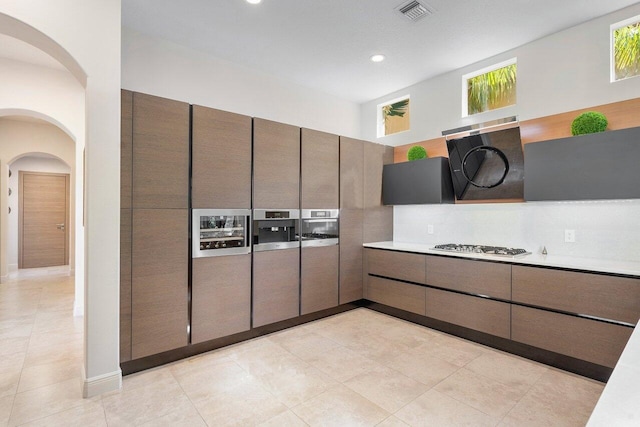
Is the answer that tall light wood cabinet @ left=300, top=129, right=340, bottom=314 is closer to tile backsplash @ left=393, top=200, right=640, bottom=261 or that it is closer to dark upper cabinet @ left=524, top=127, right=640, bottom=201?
tile backsplash @ left=393, top=200, right=640, bottom=261

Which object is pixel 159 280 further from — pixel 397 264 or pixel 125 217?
pixel 397 264

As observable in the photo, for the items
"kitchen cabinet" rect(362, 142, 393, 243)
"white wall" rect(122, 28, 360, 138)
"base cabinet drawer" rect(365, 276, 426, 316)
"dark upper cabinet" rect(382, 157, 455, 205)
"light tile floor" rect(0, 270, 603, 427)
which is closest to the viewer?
"light tile floor" rect(0, 270, 603, 427)

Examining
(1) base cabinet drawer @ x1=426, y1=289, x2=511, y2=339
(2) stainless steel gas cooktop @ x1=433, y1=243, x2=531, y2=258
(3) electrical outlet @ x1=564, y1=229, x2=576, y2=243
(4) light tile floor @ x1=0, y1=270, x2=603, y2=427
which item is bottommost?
(4) light tile floor @ x1=0, y1=270, x2=603, y2=427

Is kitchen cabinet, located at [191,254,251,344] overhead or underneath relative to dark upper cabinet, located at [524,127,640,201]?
underneath

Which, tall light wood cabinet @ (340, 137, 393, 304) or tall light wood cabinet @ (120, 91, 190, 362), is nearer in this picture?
tall light wood cabinet @ (120, 91, 190, 362)

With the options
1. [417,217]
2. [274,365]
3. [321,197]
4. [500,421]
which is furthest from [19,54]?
[500,421]

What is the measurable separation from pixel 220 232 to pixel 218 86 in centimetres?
185

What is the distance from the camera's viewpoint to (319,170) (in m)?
3.85

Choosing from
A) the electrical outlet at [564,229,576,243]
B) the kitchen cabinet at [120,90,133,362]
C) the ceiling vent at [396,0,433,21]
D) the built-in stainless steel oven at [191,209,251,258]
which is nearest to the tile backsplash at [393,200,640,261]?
the electrical outlet at [564,229,576,243]

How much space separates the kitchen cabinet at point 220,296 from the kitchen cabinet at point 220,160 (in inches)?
22.0

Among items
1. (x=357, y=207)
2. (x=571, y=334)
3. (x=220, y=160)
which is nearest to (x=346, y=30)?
(x=220, y=160)

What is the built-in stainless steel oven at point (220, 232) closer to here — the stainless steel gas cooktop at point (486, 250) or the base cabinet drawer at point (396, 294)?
the base cabinet drawer at point (396, 294)

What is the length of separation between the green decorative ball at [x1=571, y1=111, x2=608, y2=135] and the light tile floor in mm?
2081

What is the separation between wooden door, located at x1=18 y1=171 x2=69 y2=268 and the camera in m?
7.05
